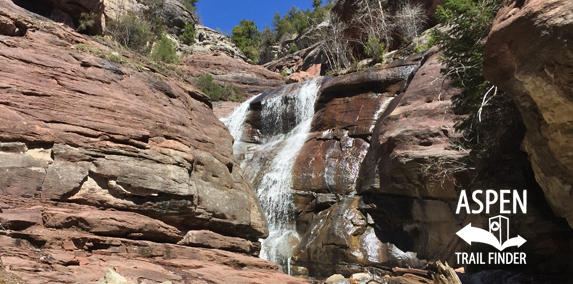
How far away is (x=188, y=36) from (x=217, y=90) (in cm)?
1264

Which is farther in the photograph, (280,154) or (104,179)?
(280,154)

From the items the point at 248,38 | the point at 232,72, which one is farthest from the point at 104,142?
the point at 248,38

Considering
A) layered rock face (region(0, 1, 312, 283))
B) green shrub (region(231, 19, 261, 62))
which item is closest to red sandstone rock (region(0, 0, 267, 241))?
layered rock face (region(0, 1, 312, 283))

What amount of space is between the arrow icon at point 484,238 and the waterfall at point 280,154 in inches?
245

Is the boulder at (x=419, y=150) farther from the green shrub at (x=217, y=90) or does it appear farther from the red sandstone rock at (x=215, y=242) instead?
Result: the green shrub at (x=217, y=90)

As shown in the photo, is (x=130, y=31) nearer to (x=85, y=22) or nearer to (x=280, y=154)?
(x=85, y=22)

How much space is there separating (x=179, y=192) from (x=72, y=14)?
10.5 m

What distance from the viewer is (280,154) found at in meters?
17.9

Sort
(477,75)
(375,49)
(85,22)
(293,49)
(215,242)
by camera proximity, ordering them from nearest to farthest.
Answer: (215,242) → (477,75) → (85,22) → (375,49) → (293,49)

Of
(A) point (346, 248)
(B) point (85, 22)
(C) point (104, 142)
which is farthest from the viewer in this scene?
(B) point (85, 22)

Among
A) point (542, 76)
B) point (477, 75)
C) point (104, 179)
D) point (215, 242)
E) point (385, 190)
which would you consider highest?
point (477, 75)

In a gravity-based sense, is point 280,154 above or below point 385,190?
above

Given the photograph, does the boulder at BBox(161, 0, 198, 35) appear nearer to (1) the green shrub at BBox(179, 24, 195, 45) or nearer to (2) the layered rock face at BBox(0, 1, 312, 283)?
(1) the green shrub at BBox(179, 24, 195, 45)

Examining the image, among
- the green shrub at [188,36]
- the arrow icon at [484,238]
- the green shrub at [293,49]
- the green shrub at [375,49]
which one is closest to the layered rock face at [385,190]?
the arrow icon at [484,238]
